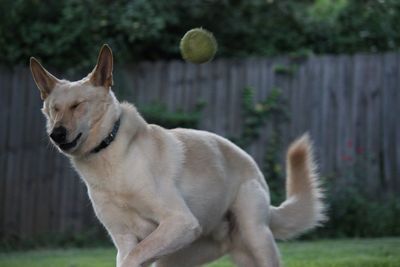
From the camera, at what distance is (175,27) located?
1226 cm

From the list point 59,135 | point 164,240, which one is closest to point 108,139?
point 59,135

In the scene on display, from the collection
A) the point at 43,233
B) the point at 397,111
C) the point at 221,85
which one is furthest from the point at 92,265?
the point at 397,111

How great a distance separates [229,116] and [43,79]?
5.94 metres

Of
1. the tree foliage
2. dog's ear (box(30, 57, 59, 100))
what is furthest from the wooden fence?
dog's ear (box(30, 57, 59, 100))

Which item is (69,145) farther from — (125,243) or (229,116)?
(229,116)

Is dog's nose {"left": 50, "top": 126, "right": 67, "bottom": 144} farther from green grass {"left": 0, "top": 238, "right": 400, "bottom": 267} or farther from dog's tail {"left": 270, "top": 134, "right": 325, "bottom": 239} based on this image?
green grass {"left": 0, "top": 238, "right": 400, "bottom": 267}

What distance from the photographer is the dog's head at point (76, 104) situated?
5441mm

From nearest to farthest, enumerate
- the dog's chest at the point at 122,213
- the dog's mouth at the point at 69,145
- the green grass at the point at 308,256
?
1. the dog's mouth at the point at 69,145
2. the dog's chest at the point at 122,213
3. the green grass at the point at 308,256

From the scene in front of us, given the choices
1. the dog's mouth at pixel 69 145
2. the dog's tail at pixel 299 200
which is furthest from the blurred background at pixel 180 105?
the dog's mouth at pixel 69 145

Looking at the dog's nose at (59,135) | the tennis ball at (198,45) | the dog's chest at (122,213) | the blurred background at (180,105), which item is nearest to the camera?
the dog's nose at (59,135)

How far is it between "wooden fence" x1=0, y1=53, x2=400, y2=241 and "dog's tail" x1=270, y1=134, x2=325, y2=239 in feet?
14.9

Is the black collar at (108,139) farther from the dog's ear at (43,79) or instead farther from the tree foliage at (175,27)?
the tree foliage at (175,27)

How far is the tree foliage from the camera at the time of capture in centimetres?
1151

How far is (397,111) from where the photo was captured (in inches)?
450
